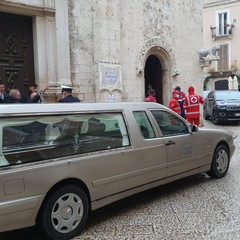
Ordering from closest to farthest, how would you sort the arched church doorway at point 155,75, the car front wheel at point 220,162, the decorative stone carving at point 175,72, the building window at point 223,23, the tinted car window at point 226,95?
the car front wheel at point 220,162, the decorative stone carving at point 175,72, the arched church doorway at point 155,75, the tinted car window at point 226,95, the building window at point 223,23

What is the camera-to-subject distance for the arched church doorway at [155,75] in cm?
1410

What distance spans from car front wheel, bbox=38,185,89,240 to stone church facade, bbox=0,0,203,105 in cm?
593

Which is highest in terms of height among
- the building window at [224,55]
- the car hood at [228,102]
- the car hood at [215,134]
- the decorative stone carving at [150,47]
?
the building window at [224,55]

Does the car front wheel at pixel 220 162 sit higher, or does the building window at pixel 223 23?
the building window at pixel 223 23

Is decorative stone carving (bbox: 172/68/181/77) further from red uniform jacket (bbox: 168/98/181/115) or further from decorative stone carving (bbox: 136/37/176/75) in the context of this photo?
red uniform jacket (bbox: 168/98/181/115)

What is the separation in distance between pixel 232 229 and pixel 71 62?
23.1 feet

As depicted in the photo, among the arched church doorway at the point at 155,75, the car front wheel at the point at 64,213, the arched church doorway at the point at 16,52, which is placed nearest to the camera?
the car front wheel at the point at 64,213

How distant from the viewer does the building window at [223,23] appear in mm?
39022

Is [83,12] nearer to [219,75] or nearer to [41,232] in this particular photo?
[41,232]

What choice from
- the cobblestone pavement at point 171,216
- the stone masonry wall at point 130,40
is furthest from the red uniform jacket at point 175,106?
the cobblestone pavement at point 171,216

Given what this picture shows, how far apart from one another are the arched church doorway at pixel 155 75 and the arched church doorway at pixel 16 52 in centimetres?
543

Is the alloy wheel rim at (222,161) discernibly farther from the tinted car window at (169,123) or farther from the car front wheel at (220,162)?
the tinted car window at (169,123)

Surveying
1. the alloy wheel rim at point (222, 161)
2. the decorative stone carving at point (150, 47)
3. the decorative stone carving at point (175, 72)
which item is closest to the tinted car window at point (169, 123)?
the alloy wheel rim at point (222, 161)

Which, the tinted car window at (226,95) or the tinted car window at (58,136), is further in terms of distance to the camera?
the tinted car window at (226,95)
